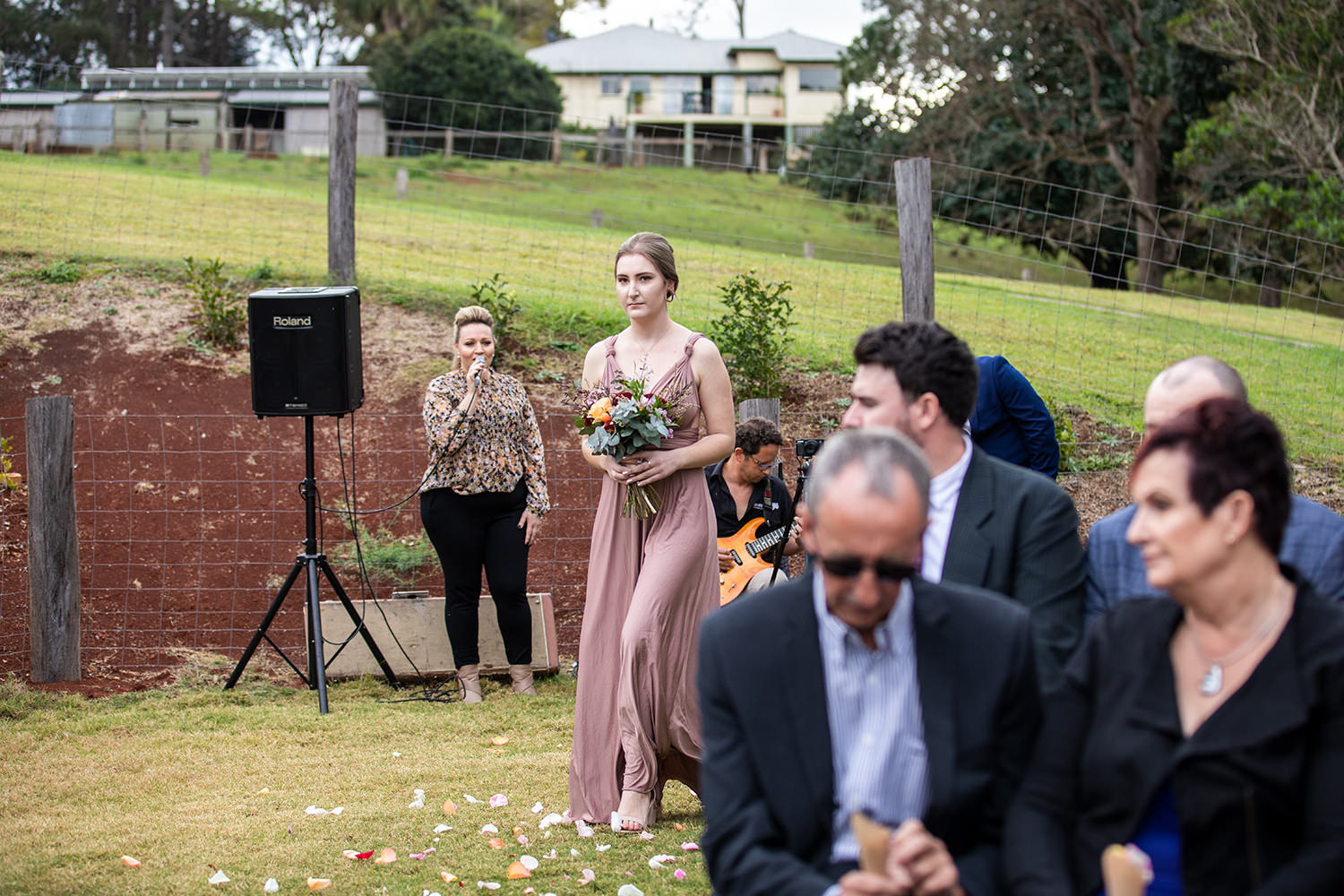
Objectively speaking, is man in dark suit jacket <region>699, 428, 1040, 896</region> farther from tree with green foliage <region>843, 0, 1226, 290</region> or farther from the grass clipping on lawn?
tree with green foliage <region>843, 0, 1226, 290</region>

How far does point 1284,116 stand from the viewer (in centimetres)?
1709

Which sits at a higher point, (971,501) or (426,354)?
(971,501)

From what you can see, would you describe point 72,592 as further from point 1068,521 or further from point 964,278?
point 964,278

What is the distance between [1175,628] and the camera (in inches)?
92.4

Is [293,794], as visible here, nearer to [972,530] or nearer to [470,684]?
[470,684]

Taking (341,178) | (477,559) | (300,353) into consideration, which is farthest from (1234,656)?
(341,178)

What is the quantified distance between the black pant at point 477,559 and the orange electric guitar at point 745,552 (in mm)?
1160

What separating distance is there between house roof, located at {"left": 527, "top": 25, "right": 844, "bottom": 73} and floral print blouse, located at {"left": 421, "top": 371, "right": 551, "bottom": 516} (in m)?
50.5

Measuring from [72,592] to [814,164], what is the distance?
27576 millimetres

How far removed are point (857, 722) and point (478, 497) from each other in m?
4.56

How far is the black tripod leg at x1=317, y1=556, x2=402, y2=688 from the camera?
21.6ft

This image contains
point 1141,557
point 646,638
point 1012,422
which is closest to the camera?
point 1141,557

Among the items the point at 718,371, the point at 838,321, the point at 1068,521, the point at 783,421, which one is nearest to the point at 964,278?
the point at 838,321

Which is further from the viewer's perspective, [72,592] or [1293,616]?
[72,592]
